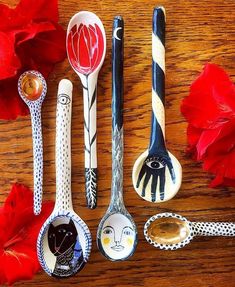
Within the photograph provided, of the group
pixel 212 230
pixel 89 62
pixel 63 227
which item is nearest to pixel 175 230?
pixel 212 230

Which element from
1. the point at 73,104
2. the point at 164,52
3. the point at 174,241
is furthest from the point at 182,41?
the point at 174,241

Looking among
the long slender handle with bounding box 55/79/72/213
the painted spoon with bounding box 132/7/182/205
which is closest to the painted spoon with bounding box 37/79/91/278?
the long slender handle with bounding box 55/79/72/213

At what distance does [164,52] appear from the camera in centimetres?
101

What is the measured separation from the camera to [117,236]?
1014 millimetres

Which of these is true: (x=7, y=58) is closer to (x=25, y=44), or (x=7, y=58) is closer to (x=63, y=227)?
(x=25, y=44)

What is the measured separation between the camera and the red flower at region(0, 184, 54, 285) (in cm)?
97

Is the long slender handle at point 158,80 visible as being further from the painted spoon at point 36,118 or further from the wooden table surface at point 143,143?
the painted spoon at point 36,118

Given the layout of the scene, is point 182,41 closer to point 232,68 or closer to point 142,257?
point 232,68

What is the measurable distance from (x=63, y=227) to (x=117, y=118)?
0.59 ft

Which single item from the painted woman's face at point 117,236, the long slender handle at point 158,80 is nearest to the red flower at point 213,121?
the long slender handle at point 158,80

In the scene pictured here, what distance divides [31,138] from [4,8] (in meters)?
0.20

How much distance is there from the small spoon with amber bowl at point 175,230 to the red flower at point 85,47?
244 millimetres

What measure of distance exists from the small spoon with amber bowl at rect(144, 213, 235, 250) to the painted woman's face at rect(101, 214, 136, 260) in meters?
0.03

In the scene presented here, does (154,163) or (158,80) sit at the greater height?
(158,80)
